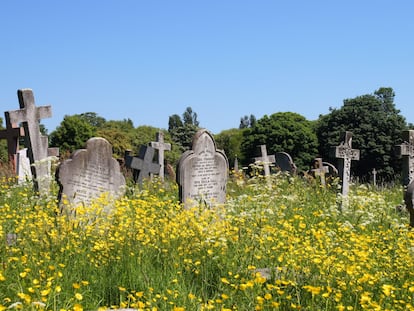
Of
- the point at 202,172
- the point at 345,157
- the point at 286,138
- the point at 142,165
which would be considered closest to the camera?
the point at 202,172

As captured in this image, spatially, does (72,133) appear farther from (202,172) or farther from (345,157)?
(202,172)

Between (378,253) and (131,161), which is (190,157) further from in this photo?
(131,161)

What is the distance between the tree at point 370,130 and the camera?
4341 centimetres

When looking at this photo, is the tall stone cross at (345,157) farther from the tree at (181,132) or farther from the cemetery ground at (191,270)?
the tree at (181,132)

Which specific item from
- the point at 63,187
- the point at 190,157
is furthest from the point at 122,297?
the point at 190,157

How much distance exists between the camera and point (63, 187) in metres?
9.31

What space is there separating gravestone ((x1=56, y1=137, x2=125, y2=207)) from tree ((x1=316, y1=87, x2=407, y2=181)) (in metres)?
35.0

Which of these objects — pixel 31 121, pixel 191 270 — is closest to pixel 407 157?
pixel 31 121

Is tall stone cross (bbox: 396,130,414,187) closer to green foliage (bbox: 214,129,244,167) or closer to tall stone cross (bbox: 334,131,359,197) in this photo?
tall stone cross (bbox: 334,131,359,197)

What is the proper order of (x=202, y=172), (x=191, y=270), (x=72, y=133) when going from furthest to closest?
(x=72, y=133) → (x=202, y=172) → (x=191, y=270)

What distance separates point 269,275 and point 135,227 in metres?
1.88

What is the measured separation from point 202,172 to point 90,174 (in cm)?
209

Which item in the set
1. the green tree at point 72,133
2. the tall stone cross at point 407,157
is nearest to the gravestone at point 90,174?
the tall stone cross at point 407,157

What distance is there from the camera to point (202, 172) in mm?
10359
